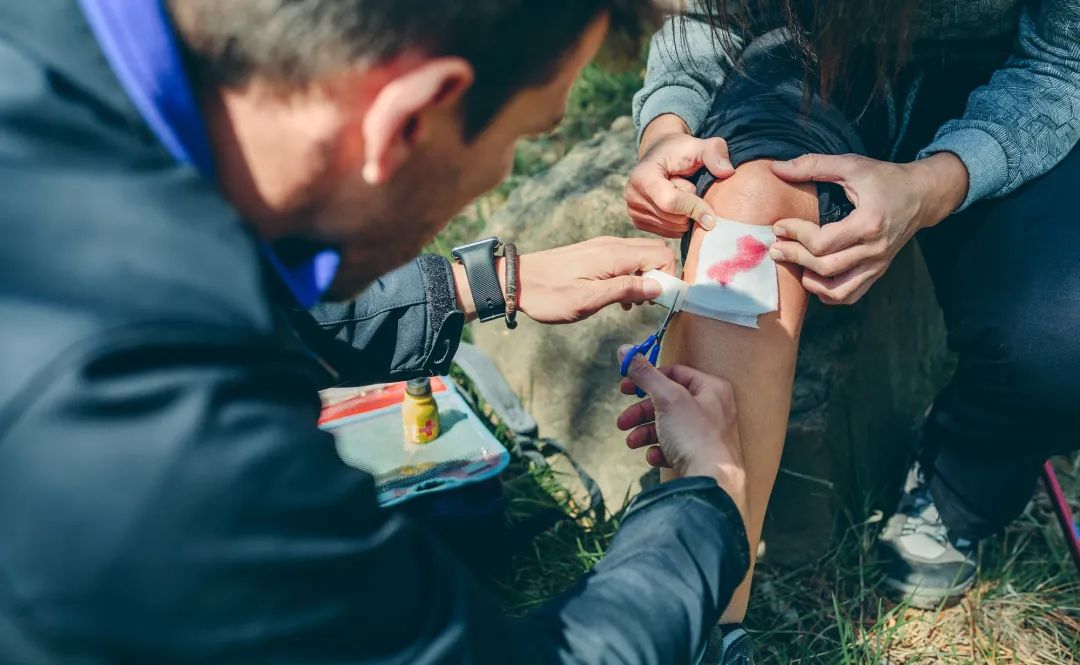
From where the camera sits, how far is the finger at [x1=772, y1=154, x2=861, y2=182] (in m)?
1.55

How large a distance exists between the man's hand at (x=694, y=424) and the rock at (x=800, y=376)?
22.8 inches

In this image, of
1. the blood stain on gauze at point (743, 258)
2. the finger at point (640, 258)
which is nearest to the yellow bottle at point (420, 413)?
the finger at point (640, 258)

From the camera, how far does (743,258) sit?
1.55 metres

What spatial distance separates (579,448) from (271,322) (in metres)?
1.49

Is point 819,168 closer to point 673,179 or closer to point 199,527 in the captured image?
point 673,179

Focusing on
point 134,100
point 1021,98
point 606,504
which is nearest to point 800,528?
point 606,504

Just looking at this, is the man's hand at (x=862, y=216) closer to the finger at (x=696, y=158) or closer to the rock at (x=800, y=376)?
the finger at (x=696, y=158)

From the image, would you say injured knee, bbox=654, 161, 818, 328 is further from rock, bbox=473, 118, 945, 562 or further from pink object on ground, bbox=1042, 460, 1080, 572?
pink object on ground, bbox=1042, 460, 1080, 572

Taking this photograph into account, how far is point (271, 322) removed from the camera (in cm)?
84

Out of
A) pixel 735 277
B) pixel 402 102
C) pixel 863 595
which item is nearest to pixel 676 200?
pixel 735 277

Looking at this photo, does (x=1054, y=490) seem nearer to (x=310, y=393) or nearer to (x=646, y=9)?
(x=646, y=9)

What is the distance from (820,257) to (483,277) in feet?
2.01

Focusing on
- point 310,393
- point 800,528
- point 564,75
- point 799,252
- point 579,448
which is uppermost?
point 564,75

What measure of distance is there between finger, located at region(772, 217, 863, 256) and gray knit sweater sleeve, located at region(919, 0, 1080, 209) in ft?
0.83
